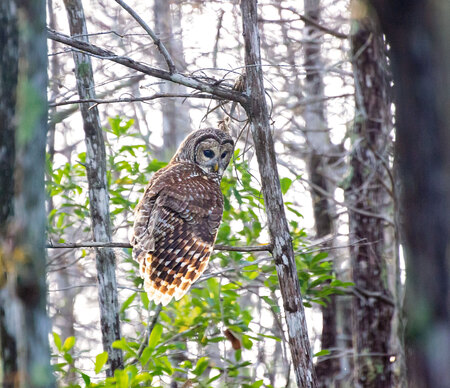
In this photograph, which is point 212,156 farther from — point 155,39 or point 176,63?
point 176,63

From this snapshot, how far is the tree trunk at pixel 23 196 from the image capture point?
1482mm

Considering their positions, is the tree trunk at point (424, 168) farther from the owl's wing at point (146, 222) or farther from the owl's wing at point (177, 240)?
the owl's wing at point (177, 240)

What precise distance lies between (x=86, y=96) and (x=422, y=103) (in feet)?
14.7

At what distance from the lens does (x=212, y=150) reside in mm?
6148

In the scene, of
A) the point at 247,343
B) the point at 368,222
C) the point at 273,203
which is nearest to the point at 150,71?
the point at 273,203

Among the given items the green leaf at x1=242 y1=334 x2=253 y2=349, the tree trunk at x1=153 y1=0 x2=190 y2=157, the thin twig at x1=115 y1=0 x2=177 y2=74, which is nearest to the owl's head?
the green leaf at x1=242 y1=334 x2=253 y2=349

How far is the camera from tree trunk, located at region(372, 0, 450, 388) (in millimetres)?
1176

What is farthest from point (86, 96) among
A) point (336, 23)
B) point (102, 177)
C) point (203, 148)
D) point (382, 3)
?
point (336, 23)

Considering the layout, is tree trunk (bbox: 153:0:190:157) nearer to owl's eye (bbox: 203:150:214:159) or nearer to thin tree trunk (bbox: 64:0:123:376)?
owl's eye (bbox: 203:150:214:159)

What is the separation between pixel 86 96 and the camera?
211 inches

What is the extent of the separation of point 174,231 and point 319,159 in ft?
16.6

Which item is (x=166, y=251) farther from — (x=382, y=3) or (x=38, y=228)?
(x=382, y=3)

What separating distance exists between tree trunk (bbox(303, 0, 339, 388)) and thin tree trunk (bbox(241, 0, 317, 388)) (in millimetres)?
4627

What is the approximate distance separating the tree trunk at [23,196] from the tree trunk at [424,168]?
32.0 inches
